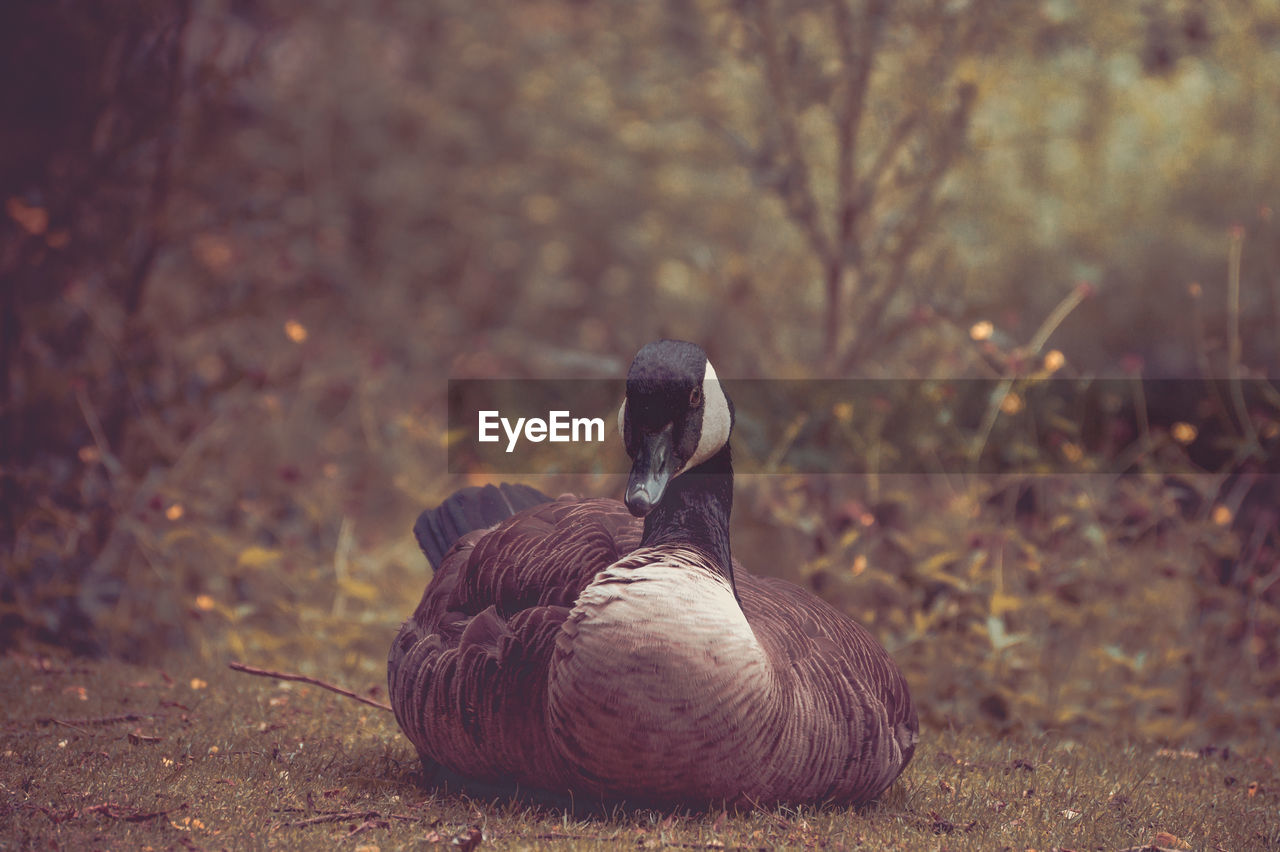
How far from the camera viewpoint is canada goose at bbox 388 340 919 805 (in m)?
3.68

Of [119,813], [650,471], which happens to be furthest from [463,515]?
[119,813]

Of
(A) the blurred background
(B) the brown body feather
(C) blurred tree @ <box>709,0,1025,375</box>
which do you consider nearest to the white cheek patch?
(B) the brown body feather

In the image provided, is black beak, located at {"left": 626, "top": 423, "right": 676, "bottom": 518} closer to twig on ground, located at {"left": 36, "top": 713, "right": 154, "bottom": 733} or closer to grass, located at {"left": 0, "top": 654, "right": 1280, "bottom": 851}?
grass, located at {"left": 0, "top": 654, "right": 1280, "bottom": 851}

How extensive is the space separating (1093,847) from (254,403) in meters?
5.13

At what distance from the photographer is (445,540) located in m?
5.21

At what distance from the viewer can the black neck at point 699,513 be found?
411 centimetres

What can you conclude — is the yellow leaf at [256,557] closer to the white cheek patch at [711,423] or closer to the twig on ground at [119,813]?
the twig on ground at [119,813]

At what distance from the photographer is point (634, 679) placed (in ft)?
12.0

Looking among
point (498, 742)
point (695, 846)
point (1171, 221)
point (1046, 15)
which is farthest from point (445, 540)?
point (1171, 221)

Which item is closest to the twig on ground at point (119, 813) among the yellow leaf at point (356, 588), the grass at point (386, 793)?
the grass at point (386, 793)

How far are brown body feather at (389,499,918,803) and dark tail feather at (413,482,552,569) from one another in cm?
52

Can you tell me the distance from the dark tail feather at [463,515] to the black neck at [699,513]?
1.08 meters

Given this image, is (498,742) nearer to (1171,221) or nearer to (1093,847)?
(1093,847)

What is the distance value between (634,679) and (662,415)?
32.8 inches
